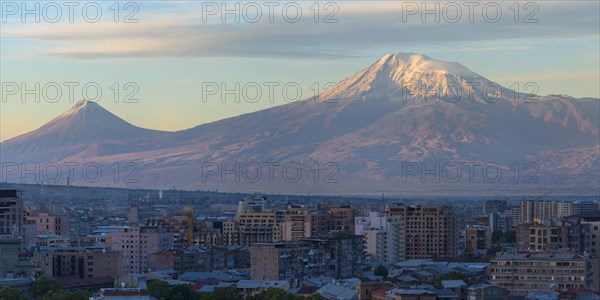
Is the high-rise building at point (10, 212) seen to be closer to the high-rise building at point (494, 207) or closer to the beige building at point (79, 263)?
the beige building at point (79, 263)

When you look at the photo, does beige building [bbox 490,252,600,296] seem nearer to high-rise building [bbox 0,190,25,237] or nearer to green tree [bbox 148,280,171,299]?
green tree [bbox 148,280,171,299]

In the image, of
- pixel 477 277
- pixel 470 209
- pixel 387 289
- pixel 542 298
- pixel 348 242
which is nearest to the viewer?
pixel 542 298

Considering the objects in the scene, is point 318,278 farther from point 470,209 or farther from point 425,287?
point 470,209

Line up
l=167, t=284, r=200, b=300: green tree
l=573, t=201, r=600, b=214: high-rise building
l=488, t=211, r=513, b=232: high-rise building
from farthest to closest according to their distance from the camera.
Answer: l=488, t=211, r=513, b=232: high-rise building
l=573, t=201, r=600, b=214: high-rise building
l=167, t=284, r=200, b=300: green tree

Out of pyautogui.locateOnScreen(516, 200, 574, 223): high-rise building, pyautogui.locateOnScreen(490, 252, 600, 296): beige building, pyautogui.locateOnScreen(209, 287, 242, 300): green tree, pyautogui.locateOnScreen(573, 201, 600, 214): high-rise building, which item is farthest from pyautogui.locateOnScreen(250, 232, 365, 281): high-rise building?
pyautogui.locateOnScreen(516, 200, 574, 223): high-rise building

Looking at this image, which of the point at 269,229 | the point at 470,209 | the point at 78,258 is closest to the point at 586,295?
the point at 78,258

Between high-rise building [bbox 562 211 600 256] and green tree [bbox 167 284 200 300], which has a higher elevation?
high-rise building [bbox 562 211 600 256]
